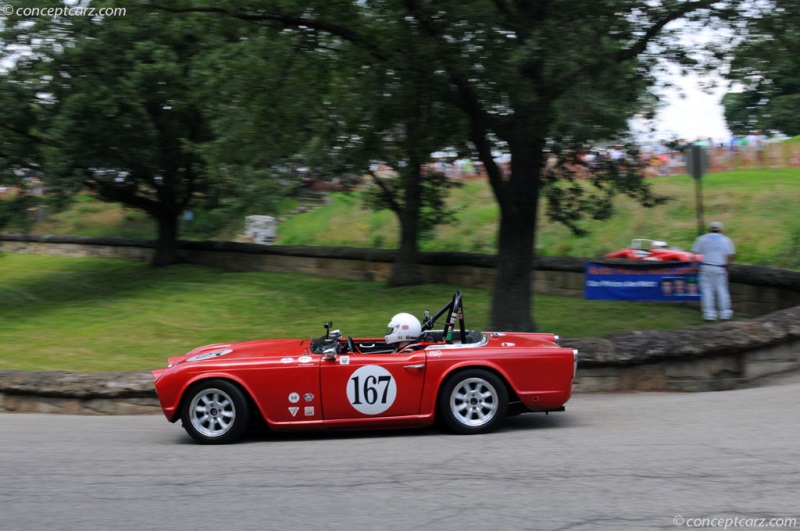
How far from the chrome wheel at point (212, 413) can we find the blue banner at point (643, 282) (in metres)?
10.1

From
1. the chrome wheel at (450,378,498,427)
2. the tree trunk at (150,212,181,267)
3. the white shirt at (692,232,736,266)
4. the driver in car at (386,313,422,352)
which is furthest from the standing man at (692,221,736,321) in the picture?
the tree trunk at (150,212,181,267)

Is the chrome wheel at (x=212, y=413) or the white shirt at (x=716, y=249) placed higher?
the white shirt at (x=716, y=249)

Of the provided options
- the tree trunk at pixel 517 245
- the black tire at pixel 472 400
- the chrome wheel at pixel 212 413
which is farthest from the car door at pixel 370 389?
the tree trunk at pixel 517 245

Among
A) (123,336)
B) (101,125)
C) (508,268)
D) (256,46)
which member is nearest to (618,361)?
(508,268)

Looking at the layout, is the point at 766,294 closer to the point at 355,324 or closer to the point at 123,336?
the point at 355,324

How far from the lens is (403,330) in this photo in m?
8.06

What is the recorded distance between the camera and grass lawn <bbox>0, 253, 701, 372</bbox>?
13.8 metres

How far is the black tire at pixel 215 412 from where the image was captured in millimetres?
7566

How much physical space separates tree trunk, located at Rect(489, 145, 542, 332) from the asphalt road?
3.56m

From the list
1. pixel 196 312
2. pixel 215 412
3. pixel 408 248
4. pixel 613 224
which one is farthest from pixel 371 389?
pixel 613 224

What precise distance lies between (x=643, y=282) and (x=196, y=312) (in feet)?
30.0

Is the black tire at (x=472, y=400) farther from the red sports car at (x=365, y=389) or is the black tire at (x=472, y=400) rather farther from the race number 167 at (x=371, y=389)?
the race number 167 at (x=371, y=389)

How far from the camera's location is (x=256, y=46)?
12359 mm

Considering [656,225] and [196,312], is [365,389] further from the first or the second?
[656,225]
